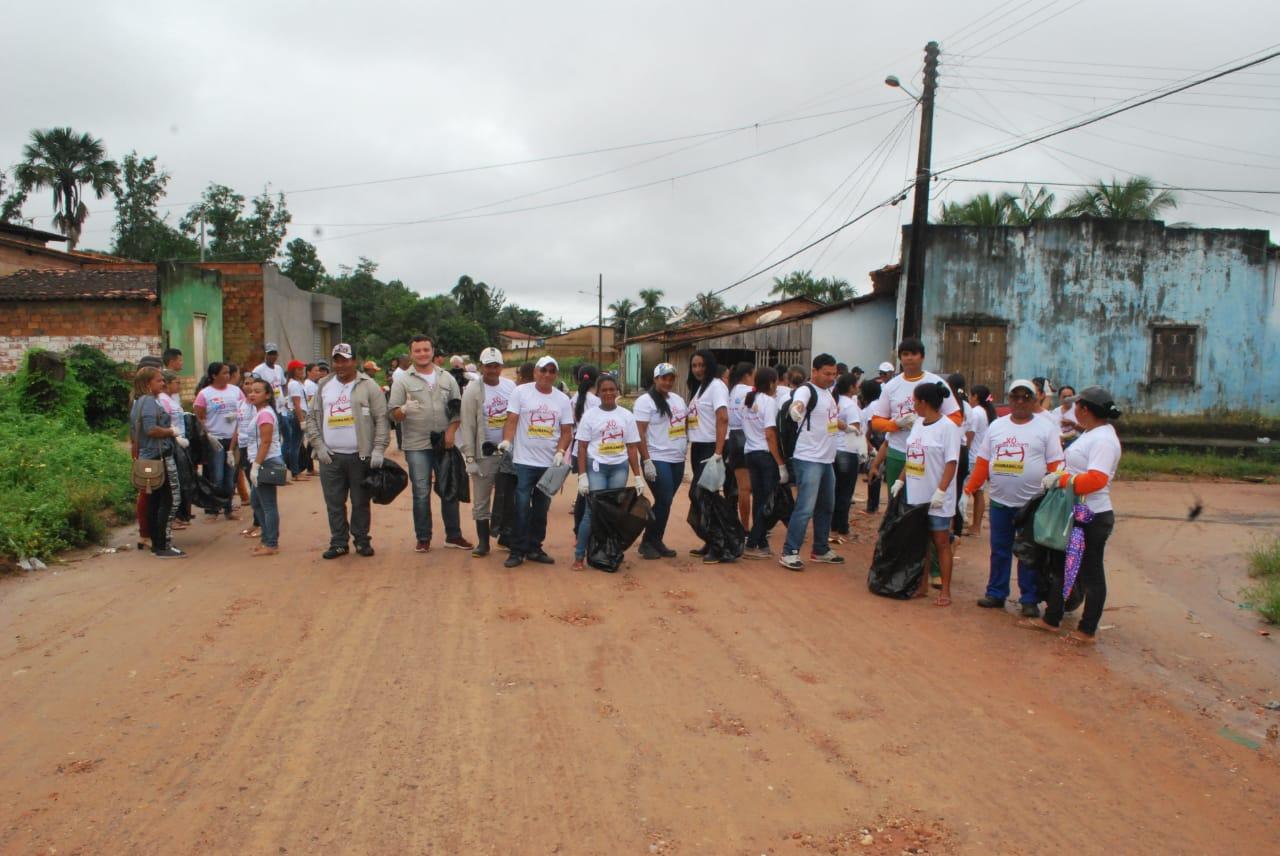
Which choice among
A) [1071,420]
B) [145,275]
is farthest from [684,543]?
[145,275]

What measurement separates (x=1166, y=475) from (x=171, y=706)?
17004 mm

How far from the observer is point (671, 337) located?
110ft

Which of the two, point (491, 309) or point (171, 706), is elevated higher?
point (491, 309)

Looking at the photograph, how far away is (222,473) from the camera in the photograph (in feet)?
32.8

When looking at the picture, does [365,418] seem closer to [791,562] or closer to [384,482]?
[384,482]

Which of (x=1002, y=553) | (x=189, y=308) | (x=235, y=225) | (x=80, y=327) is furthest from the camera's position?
(x=235, y=225)

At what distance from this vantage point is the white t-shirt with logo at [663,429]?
805 centimetres

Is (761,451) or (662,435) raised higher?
(662,435)

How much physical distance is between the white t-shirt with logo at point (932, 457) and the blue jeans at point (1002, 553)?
36cm

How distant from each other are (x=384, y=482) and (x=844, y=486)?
15.2 ft

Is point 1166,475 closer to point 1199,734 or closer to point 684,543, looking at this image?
point 684,543

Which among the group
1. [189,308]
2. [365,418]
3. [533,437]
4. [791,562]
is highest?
[189,308]

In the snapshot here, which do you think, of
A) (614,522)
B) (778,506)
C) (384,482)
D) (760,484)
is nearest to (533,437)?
(614,522)

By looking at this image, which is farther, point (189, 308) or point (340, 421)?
point (189, 308)
